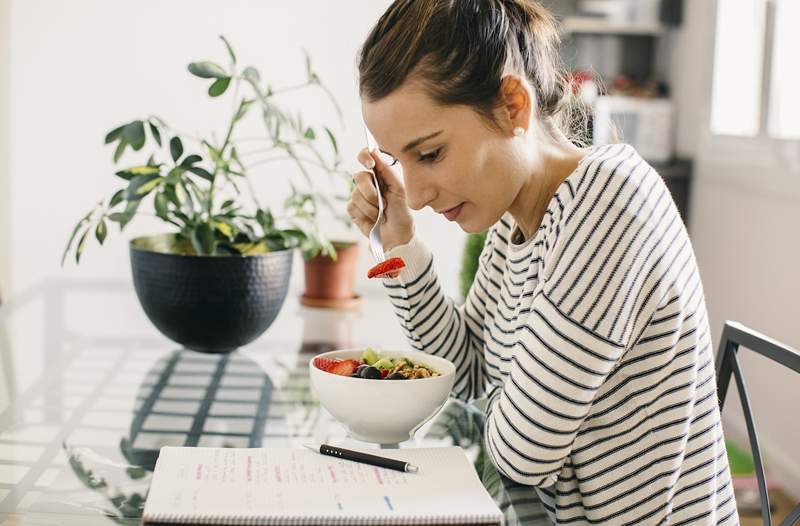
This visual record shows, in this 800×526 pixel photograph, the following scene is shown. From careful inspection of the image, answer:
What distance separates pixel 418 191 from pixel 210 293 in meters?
0.50

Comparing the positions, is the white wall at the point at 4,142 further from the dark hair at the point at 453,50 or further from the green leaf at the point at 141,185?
the dark hair at the point at 453,50

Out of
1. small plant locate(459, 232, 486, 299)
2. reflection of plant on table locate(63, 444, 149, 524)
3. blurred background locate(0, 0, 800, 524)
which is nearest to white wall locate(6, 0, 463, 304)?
blurred background locate(0, 0, 800, 524)

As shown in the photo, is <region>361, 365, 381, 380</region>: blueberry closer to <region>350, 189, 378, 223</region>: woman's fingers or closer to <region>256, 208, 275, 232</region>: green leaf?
<region>350, 189, 378, 223</region>: woman's fingers

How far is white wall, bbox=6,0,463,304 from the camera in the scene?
9.34 feet

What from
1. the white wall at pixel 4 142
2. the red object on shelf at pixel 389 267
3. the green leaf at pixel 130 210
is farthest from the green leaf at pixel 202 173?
the white wall at pixel 4 142

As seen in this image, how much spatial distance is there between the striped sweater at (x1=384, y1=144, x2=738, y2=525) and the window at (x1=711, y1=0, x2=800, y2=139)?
2.00 metres

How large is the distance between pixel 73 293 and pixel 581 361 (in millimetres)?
1340

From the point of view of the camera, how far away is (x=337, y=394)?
3.49 ft

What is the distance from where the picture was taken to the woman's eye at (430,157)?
1040mm

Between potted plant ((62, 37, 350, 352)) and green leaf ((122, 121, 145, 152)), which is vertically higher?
green leaf ((122, 121, 145, 152))

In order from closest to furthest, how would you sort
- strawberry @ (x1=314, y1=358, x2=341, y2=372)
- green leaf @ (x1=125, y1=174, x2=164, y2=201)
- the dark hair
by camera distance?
the dark hair
strawberry @ (x1=314, y1=358, x2=341, y2=372)
green leaf @ (x1=125, y1=174, x2=164, y2=201)

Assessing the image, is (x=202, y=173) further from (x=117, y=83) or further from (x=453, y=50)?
(x=117, y=83)

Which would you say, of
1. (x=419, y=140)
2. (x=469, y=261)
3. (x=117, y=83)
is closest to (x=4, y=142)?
(x=117, y=83)

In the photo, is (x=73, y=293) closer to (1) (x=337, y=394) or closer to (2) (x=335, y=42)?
(1) (x=337, y=394)
